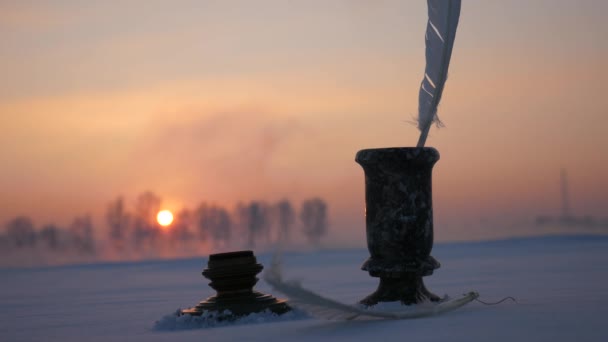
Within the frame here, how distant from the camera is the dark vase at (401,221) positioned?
5875 mm

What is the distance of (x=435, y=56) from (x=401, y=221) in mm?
1658

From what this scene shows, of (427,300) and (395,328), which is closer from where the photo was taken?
(395,328)

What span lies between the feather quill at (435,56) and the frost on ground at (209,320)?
190 cm

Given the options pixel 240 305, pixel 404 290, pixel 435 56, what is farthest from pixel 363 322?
pixel 435 56

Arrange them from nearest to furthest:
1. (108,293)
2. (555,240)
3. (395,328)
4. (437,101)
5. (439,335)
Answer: (439,335)
(395,328)
(437,101)
(108,293)
(555,240)

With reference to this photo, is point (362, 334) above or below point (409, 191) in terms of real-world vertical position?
below

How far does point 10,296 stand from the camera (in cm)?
1081

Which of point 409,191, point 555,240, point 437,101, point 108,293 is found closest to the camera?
point 409,191

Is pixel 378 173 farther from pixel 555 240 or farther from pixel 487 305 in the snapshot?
pixel 555 240

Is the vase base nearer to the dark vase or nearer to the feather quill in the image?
the dark vase

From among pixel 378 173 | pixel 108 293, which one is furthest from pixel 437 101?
pixel 108 293

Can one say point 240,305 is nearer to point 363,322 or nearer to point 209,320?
point 209,320

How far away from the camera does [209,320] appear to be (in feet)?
19.1

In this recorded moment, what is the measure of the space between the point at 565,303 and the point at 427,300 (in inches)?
41.6
